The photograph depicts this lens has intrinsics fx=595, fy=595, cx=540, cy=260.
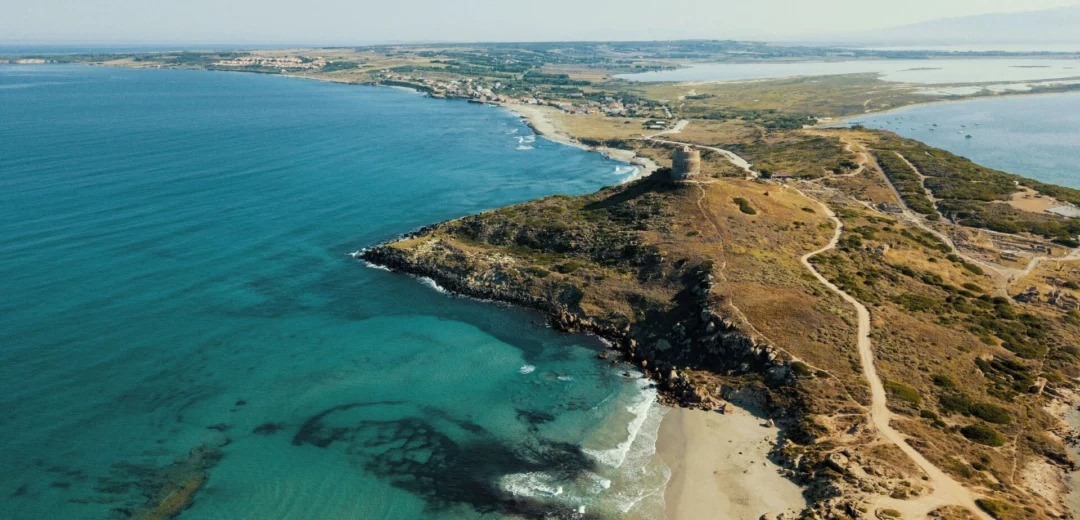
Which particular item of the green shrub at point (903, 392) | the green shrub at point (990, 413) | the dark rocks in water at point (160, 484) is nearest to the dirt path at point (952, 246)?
the green shrub at point (990, 413)

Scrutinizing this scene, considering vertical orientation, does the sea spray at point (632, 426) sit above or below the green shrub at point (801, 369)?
below

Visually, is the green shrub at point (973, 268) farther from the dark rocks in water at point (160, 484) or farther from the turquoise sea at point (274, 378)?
the dark rocks in water at point (160, 484)

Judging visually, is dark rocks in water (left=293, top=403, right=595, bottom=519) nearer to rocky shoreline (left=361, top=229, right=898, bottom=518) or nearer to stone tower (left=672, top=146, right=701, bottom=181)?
rocky shoreline (left=361, top=229, right=898, bottom=518)

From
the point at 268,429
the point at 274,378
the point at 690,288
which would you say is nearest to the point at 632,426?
the point at 690,288

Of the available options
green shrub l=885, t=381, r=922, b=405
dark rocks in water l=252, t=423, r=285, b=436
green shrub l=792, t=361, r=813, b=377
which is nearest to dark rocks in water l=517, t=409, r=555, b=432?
dark rocks in water l=252, t=423, r=285, b=436

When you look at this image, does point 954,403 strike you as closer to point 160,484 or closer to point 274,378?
point 274,378

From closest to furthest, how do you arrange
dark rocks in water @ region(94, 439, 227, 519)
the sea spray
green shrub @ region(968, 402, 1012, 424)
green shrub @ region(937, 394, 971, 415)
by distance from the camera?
dark rocks in water @ region(94, 439, 227, 519) < the sea spray < green shrub @ region(968, 402, 1012, 424) < green shrub @ region(937, 394, 971, 415)
